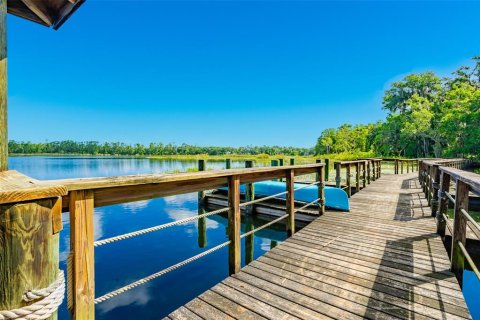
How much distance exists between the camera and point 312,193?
6.23m

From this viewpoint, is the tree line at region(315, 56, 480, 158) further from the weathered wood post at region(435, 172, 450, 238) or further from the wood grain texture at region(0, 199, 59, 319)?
the wood grain texture at region(0, 199, 59, 319)

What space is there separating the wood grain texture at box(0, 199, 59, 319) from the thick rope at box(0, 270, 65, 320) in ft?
0.07

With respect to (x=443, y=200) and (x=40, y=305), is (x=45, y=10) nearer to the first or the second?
(x=40, y=305)

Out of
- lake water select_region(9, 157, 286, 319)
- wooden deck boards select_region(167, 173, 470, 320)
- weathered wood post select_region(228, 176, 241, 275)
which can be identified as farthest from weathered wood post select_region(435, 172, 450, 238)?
lake water select_region(9, 157, 286, 319)

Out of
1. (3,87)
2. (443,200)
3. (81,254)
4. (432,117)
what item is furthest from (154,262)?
(432,117)

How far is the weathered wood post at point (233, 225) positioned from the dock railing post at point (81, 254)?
1.29 meters

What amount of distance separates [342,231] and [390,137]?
31.9 meters

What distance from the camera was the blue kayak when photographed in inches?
195

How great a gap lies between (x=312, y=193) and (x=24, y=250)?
6.07 meters

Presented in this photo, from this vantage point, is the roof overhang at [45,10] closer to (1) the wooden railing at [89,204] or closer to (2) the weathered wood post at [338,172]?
(1) the wooden railing at [89,204]

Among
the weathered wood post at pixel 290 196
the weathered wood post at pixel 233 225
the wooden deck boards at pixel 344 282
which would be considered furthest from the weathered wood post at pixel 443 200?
the weathered wood post at pixel 233 225

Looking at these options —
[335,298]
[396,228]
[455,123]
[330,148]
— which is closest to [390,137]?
[455,123]

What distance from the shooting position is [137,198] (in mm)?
1564

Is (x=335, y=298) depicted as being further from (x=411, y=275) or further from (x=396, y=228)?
(x=396, y=228)
